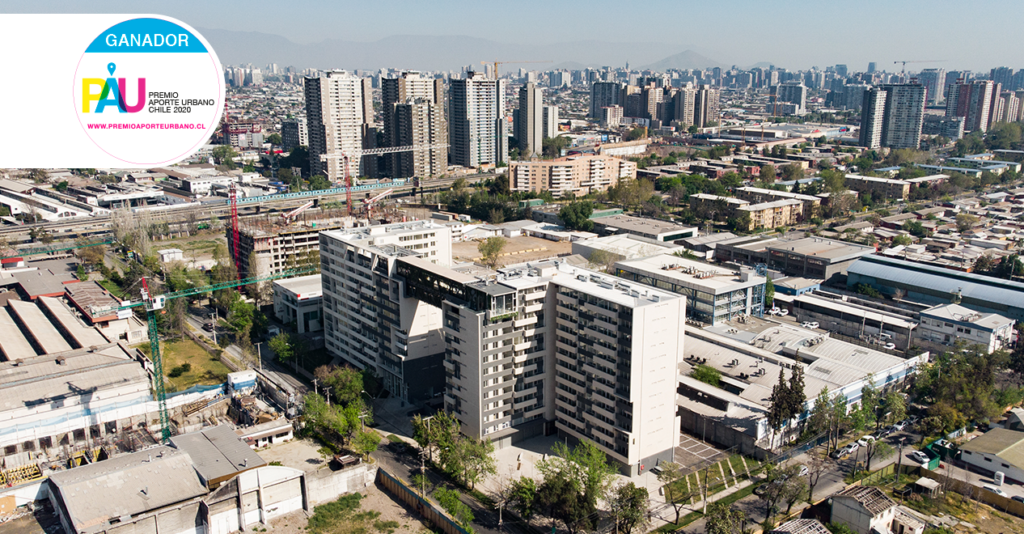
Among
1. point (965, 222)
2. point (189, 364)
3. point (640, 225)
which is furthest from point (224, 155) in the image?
point (965, 222)

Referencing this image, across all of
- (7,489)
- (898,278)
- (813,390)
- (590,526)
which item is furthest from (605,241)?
(7,489)

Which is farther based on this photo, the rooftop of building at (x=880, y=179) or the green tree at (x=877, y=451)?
the rooftop of building at (x=880, y=179)

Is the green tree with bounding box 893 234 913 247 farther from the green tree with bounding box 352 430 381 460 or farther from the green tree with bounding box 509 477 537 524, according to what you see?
the green tree with bounding box 352 430 381 460

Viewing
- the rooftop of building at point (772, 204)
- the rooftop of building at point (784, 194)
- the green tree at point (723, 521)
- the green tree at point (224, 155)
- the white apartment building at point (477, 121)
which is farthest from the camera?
the green tree at point (224, 155)

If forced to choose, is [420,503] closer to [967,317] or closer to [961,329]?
[961,329]

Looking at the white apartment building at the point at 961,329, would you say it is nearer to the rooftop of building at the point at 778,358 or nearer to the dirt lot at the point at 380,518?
the rooftop of building at the point at 778,358

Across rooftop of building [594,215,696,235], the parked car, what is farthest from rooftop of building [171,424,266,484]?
rooftop of building [594,215,696,235]

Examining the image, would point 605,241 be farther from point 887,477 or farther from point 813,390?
point 887,477

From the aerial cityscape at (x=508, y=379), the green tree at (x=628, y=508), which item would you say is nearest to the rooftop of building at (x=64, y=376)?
the aerial cityscape at (x=508, y=379)
